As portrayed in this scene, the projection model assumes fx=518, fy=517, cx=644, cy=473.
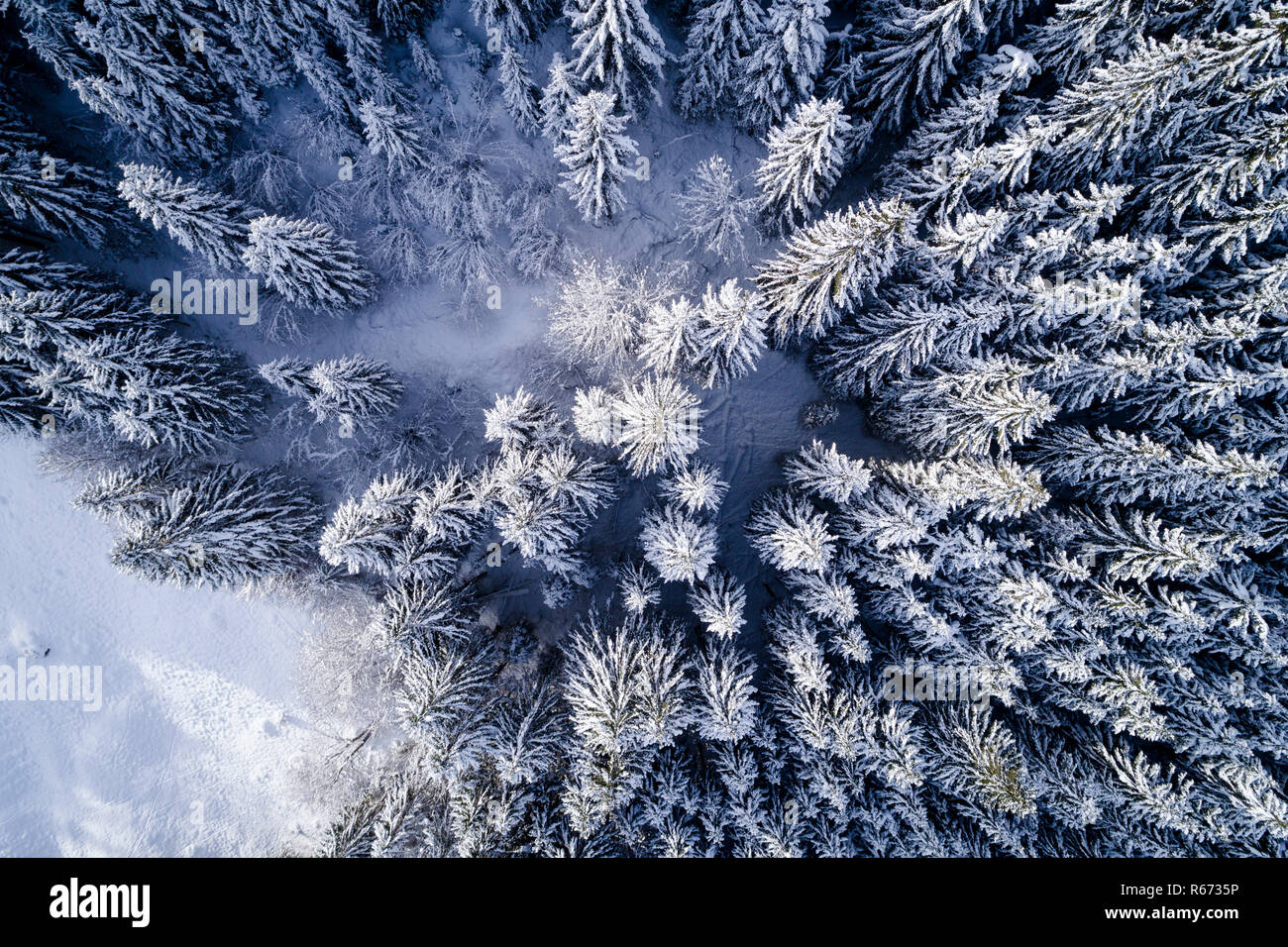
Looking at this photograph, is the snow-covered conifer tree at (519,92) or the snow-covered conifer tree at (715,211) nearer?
the snow-covered conifer tree at (519,92)

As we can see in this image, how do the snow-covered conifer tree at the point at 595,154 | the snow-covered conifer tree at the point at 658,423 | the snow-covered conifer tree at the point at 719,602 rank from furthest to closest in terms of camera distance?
the snow-covered conifer tree at the point at 719,602 < the snow-covered conifer tree at the point at 658,423 < the snow-covered conifer tree at the point at 595,154

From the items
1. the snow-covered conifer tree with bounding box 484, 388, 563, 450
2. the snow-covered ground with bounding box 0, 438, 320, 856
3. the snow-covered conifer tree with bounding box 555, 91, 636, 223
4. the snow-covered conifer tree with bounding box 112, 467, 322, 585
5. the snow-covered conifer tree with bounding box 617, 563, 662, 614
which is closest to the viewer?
the snow-covered conifer tree with bounding box 555, 91, 636, 223

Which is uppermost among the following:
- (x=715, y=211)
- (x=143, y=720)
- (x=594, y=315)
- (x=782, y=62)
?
(x=782, y=62)

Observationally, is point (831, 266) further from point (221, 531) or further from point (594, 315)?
point (221, 531)

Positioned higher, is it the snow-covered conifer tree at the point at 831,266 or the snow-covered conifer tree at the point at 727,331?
the snow-covered conifer tree at the point at 831,266

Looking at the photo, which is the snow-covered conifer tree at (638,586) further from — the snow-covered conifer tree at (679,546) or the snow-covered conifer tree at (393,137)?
the snow-covered conifer tree at (393,137)

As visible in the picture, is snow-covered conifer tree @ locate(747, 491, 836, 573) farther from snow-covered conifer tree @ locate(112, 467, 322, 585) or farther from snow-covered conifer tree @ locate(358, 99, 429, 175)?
snow-covered conifer tree @ locate(358, 99, 429, 175)

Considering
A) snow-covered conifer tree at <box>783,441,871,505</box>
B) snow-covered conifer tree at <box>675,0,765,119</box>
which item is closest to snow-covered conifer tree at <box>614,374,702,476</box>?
snow-covered conifer tree at <box>783,441,871,505</box>

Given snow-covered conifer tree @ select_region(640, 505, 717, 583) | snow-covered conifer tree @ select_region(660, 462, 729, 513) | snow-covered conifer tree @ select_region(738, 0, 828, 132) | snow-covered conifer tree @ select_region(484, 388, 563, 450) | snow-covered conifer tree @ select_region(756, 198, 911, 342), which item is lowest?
snow-covered conifer tree @ select_region(640, 505, 717, 583)

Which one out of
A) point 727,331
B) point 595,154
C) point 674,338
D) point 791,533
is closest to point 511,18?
point 595,154

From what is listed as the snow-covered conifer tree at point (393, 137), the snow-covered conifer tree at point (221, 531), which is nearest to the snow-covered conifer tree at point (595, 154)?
the snow-covered conifer tree at point (393, 137)
